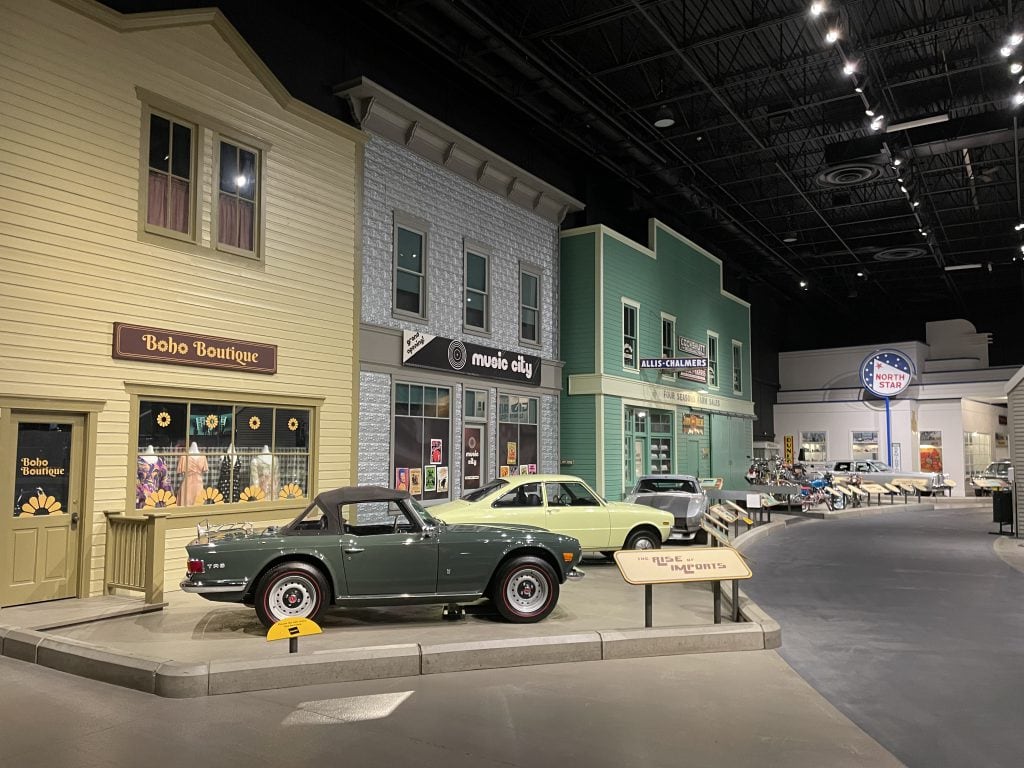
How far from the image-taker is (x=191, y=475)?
11.0 metres

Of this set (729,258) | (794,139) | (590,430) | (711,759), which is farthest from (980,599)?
(729,258)

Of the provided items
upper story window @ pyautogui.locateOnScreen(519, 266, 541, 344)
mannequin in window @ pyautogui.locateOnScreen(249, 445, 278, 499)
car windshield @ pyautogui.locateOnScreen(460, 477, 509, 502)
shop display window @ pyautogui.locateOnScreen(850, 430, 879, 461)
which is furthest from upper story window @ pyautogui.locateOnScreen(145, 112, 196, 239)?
shop display window @ pyautogui.locateOnScreen(850, 430, 879, 461)

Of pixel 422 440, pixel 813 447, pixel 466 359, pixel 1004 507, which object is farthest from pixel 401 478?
pixel 813 447

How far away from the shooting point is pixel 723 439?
28609mm

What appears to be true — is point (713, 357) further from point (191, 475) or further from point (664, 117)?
point (191, 475)

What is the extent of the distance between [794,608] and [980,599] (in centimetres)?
298

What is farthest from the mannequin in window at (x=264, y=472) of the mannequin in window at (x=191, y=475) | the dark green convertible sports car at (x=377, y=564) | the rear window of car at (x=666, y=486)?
the rear window of car at (x=666, y=486)

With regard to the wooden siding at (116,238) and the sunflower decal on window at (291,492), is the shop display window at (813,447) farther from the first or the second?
the sunflower decal on window at (291,492)

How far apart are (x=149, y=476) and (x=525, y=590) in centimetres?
549

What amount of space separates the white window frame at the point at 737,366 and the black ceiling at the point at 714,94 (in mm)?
4167

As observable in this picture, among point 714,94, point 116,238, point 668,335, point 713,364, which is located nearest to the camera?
point 116,238

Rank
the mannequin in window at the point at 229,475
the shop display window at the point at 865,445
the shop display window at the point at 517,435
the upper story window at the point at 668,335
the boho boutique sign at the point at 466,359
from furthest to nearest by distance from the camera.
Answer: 1. the shop display window at the point at 865,445
2. the upper story window at the point at 668,335
3. the shop display window at the point at 517,435
4. the boho boutique sign at the point at 466,359
5. the mannequin in window at the point at 229,475

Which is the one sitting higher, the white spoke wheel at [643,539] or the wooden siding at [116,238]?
the wooden siding at [116,238]

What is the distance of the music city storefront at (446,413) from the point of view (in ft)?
47.0
